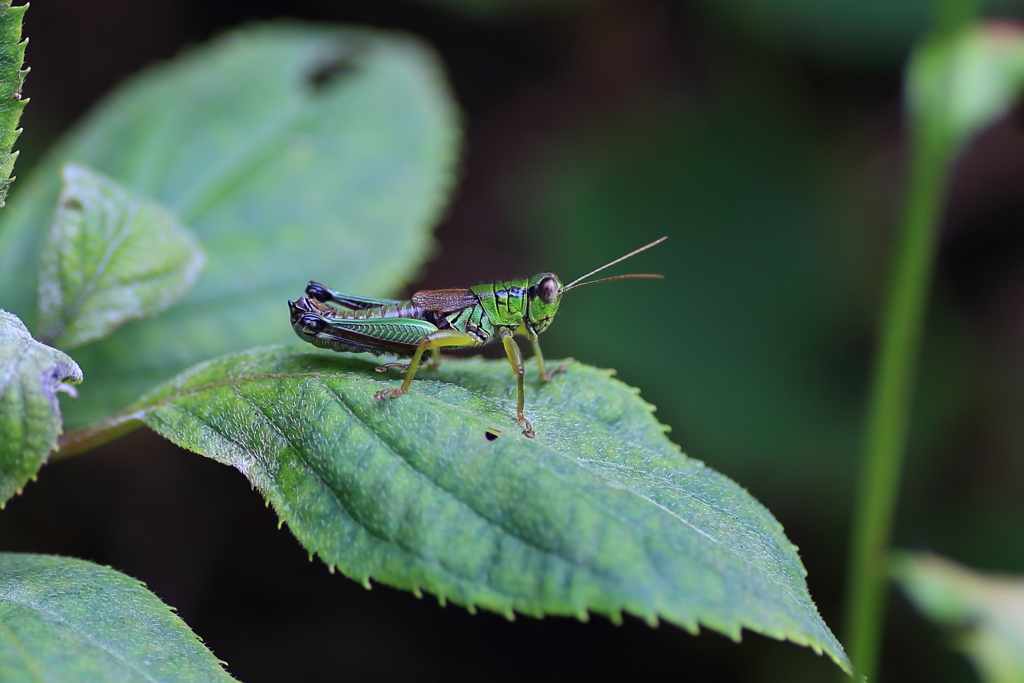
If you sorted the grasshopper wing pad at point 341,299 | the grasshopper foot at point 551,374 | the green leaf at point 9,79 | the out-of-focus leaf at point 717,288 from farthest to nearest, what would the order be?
the out-of-focus leaf at point 717,288
the grasshopper wing pad at point 341,299
the grasshopper foot at point 551,374
the green leaf at point 9,79

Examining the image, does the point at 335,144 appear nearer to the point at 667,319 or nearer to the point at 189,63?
the point at 189,63

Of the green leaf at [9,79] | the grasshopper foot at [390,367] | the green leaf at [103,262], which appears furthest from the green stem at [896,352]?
the green leaf at [9,79]

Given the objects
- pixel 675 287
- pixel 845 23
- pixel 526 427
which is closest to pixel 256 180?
pixel 526 427

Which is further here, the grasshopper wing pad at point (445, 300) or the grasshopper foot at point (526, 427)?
the grasshopper wing pad at point (445, 300)

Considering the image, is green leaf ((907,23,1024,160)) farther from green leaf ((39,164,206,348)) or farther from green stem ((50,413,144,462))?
green stem ((50,413,144,462))

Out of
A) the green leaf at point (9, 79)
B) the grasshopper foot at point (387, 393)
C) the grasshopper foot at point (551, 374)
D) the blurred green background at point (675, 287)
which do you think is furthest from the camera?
the blurred green background at point (675, 287)

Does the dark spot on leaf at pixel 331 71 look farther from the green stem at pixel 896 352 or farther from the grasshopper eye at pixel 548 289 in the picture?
the green stem at pixel 896 352

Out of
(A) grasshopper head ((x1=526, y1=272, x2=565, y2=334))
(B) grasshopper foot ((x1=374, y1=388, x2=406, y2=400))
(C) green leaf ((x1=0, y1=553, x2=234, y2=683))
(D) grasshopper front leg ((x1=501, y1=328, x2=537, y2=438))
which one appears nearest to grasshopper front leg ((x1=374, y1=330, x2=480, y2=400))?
(B) grasshopper foot ((x1=374, y1=388, x2=406, y2=400))
